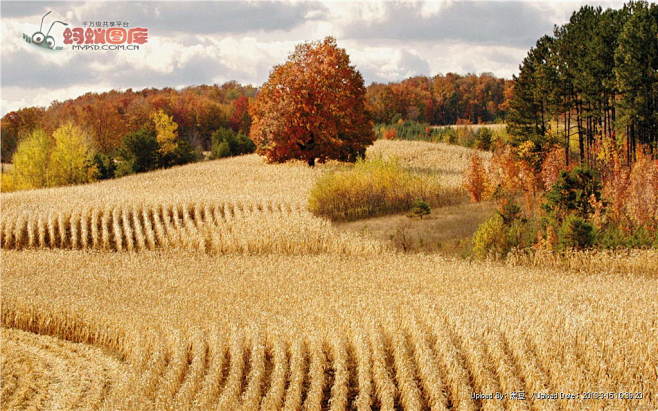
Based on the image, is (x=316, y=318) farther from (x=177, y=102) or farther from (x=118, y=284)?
(x=177, y=102)

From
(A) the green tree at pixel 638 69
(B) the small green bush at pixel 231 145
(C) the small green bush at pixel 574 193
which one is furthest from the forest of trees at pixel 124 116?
(C) the small green bush at pixel 574 193

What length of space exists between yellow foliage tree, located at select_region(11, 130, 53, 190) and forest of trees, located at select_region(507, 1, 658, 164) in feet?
126

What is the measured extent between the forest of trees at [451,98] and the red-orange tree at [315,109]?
56489 millimetres

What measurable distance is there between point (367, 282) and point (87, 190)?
2739 cm

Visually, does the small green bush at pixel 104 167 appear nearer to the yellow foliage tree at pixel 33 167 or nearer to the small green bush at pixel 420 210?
the yellow foliage tree at pixel 33 167

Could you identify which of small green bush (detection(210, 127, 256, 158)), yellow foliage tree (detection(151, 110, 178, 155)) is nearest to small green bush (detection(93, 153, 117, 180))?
yellow foliage tree (detection(151, 110, 178, 155))

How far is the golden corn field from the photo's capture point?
14656 mm

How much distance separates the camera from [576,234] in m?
26.0

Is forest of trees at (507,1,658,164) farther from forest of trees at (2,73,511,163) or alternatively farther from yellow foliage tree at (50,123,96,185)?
forest of trees at (2,73,511,163)

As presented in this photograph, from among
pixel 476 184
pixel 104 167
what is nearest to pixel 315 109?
pixel 476 184

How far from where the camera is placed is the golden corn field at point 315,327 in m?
14.7

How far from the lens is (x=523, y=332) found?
1652 cm

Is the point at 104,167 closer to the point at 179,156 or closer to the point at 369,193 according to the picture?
the point at 179,156

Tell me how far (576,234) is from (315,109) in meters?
29.2
